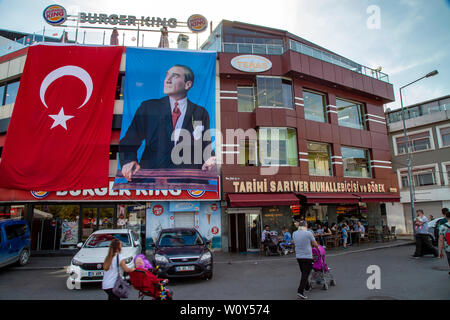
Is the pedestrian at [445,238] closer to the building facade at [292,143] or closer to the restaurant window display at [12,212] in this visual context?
the building facade at [292,143]

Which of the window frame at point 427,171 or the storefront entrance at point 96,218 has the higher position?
the window frame at point 427,171

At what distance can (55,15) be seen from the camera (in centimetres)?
1870

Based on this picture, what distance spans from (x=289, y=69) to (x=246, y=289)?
47.4 ft

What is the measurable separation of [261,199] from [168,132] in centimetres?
674

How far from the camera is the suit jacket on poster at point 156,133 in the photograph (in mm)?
15680

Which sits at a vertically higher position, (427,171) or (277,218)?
(427,171)

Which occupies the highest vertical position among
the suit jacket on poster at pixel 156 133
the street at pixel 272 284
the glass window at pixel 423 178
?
the suit jacket on poster at pixel 156 133

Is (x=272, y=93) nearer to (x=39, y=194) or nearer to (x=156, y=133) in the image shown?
(x=156, y=133)

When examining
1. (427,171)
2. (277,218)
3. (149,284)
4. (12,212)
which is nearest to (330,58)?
(277,218)

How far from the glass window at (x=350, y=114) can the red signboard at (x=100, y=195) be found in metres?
12.5

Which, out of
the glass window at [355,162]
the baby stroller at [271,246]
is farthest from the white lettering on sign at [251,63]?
the baby stroller at [271,246]

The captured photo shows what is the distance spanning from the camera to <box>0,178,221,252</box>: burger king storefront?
51.4 feet
